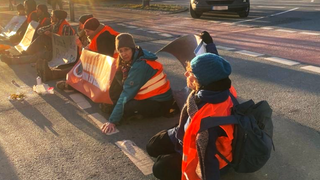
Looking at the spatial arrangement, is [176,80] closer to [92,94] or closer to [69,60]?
[92,94]

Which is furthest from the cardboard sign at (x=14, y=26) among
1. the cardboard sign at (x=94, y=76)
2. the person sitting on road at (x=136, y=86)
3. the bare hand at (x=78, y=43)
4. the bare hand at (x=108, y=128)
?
the bare hand at (x=108, y=128)

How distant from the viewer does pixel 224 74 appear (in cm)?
268

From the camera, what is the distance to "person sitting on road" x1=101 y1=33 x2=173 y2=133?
13.8ft

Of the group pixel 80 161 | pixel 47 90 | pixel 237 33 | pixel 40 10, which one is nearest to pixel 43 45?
pixel 40 10

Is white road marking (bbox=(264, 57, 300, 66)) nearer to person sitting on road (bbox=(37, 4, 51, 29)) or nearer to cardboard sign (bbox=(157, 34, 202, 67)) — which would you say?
cardboard sign (bbox=(157, 34, 202, 67))

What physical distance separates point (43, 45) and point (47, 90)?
8.11ft

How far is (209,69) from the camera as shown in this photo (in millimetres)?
2646

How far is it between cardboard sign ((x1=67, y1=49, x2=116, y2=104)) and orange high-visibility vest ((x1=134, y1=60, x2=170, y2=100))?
0.54 m

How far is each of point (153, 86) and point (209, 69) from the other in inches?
74.4

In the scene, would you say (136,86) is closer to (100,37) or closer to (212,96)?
(100,37)

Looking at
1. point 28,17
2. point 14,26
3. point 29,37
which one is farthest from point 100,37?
point 14,26

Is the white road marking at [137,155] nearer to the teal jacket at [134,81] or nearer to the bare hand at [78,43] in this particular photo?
the teal jacket at [134,81]

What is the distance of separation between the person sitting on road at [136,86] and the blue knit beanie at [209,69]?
1.65 m

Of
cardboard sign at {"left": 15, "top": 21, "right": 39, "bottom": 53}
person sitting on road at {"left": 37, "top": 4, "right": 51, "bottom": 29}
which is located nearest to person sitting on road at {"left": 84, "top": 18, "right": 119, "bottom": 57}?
person sitting on road at {"left": 37, "top": 4, "right": 51, "bottom": 29}
